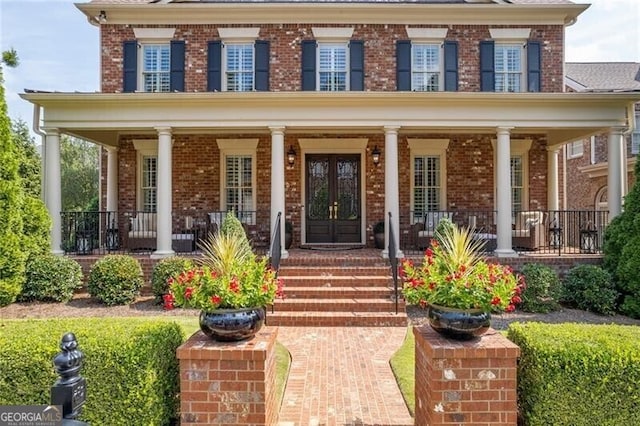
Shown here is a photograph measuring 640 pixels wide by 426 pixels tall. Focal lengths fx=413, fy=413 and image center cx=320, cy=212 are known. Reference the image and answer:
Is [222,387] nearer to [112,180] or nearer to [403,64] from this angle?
[112,180]

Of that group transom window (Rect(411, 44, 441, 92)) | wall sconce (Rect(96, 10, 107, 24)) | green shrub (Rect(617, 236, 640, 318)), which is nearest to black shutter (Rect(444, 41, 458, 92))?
transom window (Rect(411, 44, 441, 92))

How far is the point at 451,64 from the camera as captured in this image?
1209 centimetres

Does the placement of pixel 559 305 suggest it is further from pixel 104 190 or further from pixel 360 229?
pixel 104 190

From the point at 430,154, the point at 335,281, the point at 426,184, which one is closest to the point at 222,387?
the point at 335,281

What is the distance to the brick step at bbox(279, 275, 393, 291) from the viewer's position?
8664mm

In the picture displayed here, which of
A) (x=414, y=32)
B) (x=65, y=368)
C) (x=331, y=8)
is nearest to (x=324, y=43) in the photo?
(x=331, y=8)

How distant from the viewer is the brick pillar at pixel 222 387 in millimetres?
3059

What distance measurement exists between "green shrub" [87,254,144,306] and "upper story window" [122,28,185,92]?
5.57 m

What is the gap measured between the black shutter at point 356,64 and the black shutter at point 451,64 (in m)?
2.45

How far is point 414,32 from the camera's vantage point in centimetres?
1227

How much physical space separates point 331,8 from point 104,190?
344 inches

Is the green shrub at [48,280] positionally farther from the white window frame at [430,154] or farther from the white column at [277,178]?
the white window frame at [430,154]

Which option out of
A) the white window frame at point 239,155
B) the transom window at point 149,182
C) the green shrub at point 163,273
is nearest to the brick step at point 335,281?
the green shrub at point 163,273

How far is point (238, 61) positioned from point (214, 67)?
74 cm
